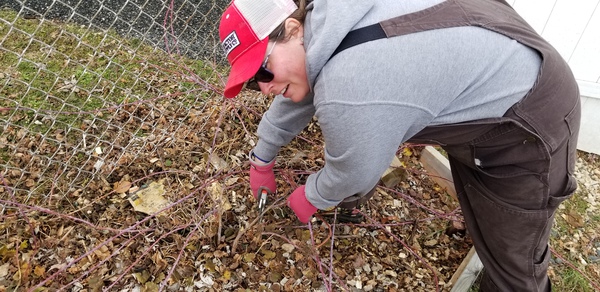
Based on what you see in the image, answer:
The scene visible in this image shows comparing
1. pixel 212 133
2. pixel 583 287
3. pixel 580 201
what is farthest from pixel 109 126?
pixel 580 201

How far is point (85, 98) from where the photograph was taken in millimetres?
2547

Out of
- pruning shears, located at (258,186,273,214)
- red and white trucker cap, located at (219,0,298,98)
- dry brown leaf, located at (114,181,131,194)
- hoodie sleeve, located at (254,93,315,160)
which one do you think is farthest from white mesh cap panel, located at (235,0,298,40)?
dry brown leaf, located at (114,181,131,194)

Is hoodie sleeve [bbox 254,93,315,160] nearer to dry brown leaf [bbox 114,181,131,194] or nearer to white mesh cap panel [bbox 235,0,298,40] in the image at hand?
white mesh cap panel [bbox 235,0,298,40]

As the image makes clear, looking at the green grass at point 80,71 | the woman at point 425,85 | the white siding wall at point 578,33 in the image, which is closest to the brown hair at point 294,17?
the woman at point 425,85

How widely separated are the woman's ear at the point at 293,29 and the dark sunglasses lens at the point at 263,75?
119 millimetres

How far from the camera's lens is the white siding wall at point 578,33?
276 centimetres

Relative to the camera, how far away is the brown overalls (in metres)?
1.27

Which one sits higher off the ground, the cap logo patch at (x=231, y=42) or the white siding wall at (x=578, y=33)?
the white siding wall at (x=578, y=33)

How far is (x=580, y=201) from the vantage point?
2691mm

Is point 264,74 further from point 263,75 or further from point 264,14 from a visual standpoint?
point 264,14

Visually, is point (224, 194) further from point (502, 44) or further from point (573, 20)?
point (573, 20)

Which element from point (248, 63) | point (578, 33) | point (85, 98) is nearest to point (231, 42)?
point (248, 63)

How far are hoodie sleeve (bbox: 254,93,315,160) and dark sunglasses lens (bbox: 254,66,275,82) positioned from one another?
397 mm

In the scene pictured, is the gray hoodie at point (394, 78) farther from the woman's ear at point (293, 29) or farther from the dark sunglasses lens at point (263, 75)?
the dark sunglasses lens at point (263, 75)
